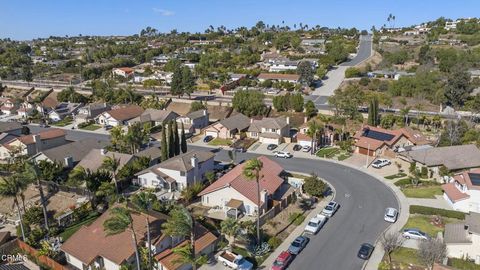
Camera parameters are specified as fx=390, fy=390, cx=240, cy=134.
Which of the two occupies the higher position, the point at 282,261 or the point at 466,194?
the point at 466,194

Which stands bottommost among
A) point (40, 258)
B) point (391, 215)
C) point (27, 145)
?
point (40, 258)

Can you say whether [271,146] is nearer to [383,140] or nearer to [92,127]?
[383,140]

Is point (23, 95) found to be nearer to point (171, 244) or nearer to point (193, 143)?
point (193, 143)

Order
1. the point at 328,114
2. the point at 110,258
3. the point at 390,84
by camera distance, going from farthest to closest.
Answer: the point at 390,84
the point at 328,114
the point at 110,258

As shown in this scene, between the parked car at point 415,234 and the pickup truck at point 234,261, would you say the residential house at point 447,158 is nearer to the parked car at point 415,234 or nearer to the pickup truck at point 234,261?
the parked car at point 415,234

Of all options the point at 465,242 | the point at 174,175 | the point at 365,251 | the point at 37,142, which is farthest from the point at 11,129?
the point at 465,242

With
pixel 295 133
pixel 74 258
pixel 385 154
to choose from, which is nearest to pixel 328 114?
pixel 295 133

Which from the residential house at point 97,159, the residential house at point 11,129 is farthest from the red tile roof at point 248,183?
the residential house at point 11,129
